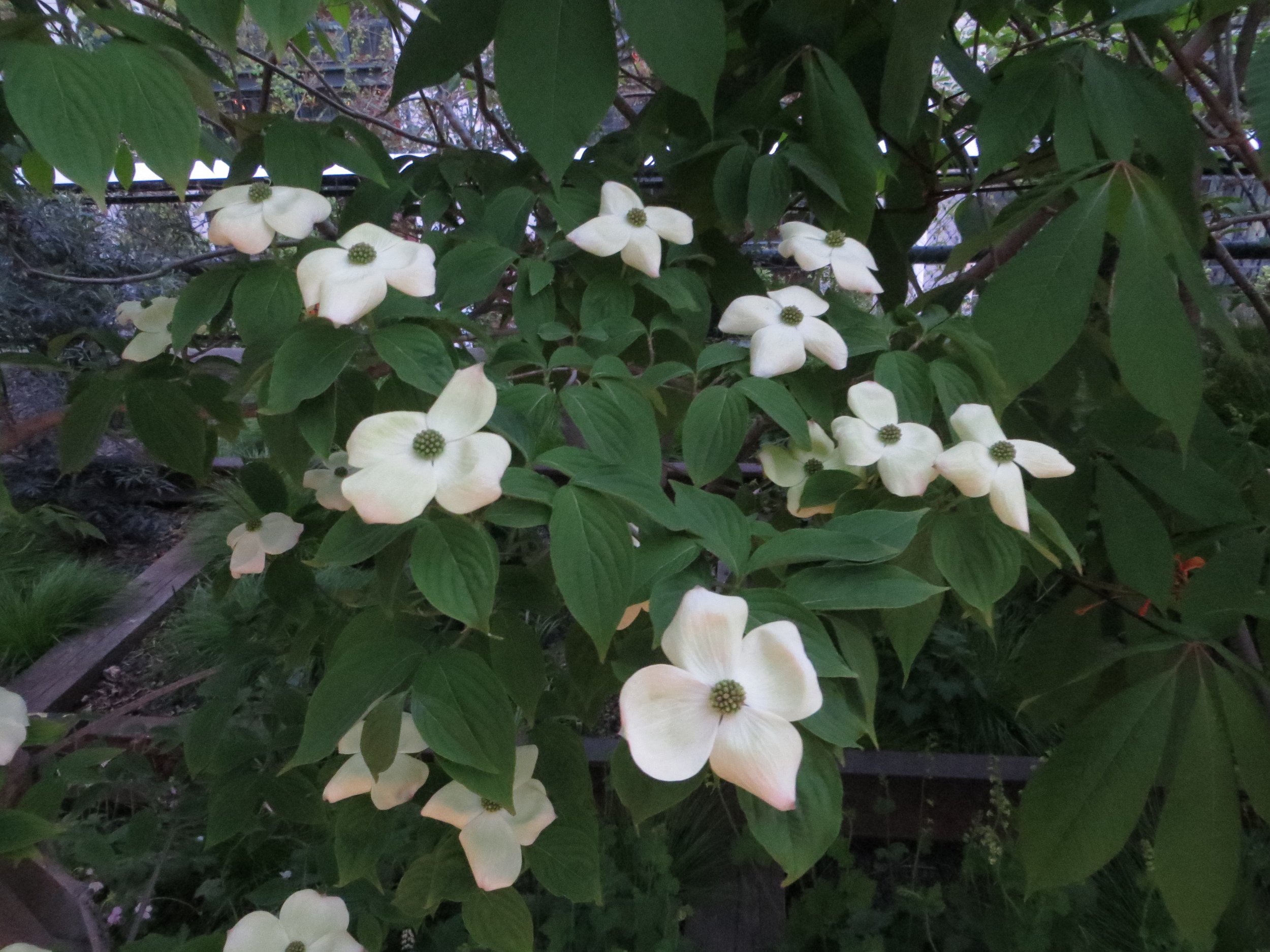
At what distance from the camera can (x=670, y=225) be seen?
1.65ft

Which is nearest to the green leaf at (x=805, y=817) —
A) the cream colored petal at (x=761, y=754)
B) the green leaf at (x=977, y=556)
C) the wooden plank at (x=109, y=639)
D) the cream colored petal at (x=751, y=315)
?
A: the cream colored petal at (x=761, y=754)

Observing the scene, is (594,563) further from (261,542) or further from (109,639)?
(109,639)

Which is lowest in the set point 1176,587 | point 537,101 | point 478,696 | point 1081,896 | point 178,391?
point 1081,896

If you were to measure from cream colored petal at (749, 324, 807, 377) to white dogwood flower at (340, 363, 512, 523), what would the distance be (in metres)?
→ 0.16

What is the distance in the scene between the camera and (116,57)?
1.29ft

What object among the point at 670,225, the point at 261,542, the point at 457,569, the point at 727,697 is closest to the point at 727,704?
the point at 727,697

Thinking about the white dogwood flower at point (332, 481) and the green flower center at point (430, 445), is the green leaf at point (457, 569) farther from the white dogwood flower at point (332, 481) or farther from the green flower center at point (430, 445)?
the white dogwood flower at point (332, 481)

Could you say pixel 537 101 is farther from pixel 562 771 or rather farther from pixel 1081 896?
pixel 1081 896

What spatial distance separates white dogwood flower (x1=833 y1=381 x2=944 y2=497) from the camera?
410mm

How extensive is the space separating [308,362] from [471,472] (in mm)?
114

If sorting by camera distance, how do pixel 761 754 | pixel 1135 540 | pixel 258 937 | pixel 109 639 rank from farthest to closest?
1. pixel 109 639
2. pixel 1135 540
3. pixel 258 937
4. pixel 761 754

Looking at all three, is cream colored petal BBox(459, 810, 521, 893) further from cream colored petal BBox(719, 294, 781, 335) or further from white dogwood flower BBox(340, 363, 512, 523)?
cream colored petal BBox(719, 294, 781, 335)

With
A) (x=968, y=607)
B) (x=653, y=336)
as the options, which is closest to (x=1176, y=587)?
(x=968, y=607)

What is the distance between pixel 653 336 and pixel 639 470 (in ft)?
0.64
